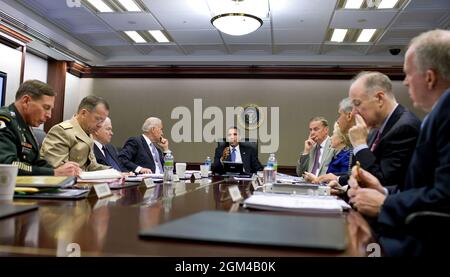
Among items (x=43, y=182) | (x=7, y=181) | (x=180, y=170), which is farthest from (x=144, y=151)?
(x=7, y=181)

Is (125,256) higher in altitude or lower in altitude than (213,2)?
lower

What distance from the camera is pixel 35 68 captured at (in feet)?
22.5

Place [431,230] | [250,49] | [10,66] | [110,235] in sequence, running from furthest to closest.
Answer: [250,49]
[10,66]
[431,230]
[110,235]

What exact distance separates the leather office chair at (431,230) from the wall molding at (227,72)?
6.69m

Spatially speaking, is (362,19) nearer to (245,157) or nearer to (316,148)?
(316,148)

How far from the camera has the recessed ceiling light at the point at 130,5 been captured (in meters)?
5.10

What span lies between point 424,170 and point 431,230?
0.72ft

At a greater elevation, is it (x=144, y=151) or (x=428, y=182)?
(x=144, y=151)

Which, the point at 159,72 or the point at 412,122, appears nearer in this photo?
the point at 412,122
